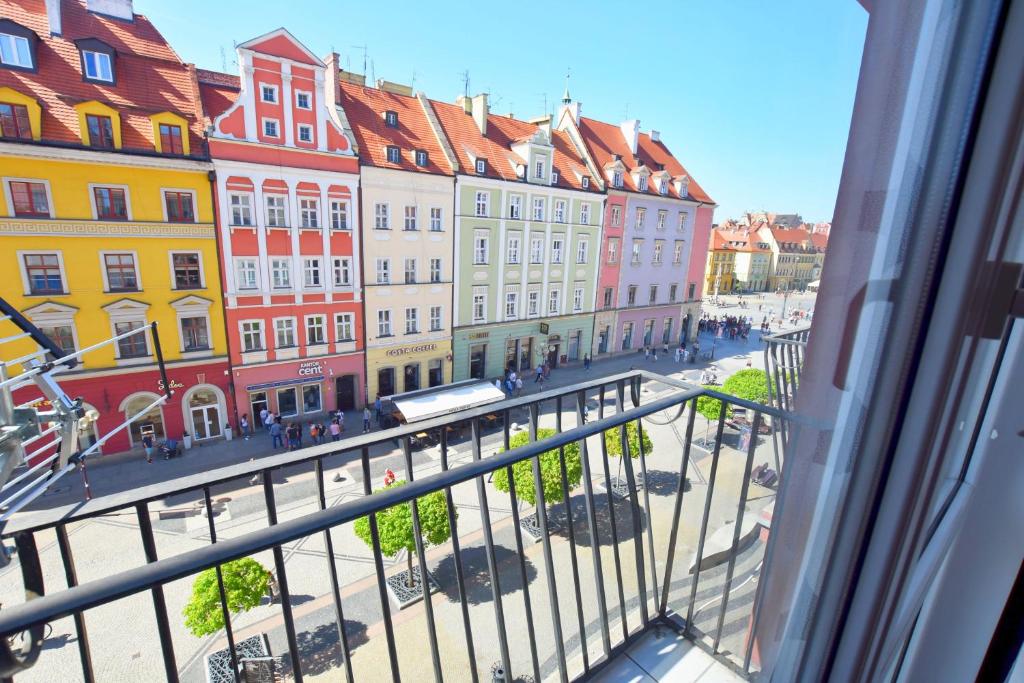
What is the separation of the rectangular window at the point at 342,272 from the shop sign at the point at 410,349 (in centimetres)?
183

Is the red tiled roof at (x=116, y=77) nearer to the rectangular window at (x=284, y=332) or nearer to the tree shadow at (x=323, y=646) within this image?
the rectangular window at (x=284, y=332)

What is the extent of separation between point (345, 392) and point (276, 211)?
4.08m

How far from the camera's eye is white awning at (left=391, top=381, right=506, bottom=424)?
9789mm

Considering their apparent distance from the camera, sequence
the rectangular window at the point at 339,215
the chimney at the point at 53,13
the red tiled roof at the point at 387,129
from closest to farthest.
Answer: the chimney at the point at 53,13 < the rectangular window at the point at 339,215 < the red tiled roof at the point at 387,129

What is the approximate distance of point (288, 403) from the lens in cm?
1024

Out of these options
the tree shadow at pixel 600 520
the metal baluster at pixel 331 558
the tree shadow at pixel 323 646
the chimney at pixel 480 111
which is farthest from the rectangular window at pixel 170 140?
the metal baluster at pixel 331 558

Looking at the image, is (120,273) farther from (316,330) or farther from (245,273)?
(316,330)

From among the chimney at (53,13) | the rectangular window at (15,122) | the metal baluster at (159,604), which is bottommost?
the metal baluster at (159,604)

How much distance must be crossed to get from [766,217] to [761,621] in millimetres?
1144

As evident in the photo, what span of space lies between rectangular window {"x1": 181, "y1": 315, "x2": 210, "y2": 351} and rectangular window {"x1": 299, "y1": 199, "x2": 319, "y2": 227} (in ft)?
8.44

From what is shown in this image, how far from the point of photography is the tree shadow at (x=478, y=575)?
18.1 feet

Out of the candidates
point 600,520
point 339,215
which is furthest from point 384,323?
point 600,520

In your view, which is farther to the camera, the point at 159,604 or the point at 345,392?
the point at 345,392

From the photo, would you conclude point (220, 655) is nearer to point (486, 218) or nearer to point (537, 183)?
point (486, 218)
